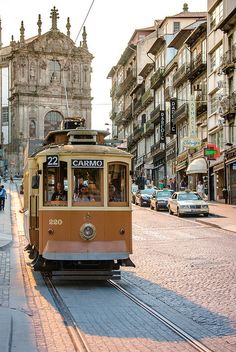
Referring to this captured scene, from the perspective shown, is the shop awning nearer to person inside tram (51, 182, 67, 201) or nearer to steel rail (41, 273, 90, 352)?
steel rail (41, 273, 90, 352)

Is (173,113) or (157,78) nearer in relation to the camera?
(173,113)

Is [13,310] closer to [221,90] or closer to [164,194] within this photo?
[164,194]

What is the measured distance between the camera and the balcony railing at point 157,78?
6912 centimetres

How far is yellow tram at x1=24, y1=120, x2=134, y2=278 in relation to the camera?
12336 millimetres

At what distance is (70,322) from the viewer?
912 cm

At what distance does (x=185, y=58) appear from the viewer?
59031 millimetres

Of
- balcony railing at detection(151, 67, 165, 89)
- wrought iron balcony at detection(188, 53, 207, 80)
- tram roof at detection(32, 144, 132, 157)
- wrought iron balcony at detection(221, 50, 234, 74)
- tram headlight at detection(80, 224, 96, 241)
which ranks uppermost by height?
balcony railing at detection(151, 67, 165, 89)

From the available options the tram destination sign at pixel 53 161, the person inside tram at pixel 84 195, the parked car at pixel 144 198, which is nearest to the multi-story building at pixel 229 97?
the parked car at pixel 144 198

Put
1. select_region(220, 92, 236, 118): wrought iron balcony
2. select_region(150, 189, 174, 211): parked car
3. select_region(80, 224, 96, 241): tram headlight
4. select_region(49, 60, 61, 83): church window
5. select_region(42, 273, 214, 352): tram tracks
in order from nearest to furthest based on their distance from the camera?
select_region(42, 273, 214, 352): tram tracks
select_region(80, 224, 96, 241): tram headlight
select_region(150, 189, 174, 211): parked car
select_region(220, 92, 236, 118): wrought iron balcony
select_region(49, 60, 61, 83): church window

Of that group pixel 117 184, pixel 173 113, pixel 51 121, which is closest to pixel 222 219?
pixel 117 184

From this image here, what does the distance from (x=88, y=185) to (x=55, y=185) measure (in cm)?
66

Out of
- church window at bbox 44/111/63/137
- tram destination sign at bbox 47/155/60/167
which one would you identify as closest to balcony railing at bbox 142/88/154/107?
church window at bbox 44/111/63/137

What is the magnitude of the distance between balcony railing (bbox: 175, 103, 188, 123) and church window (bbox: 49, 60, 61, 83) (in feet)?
182

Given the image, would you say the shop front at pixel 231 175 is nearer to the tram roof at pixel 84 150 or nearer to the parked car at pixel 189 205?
the parked car at pixel 189 205
